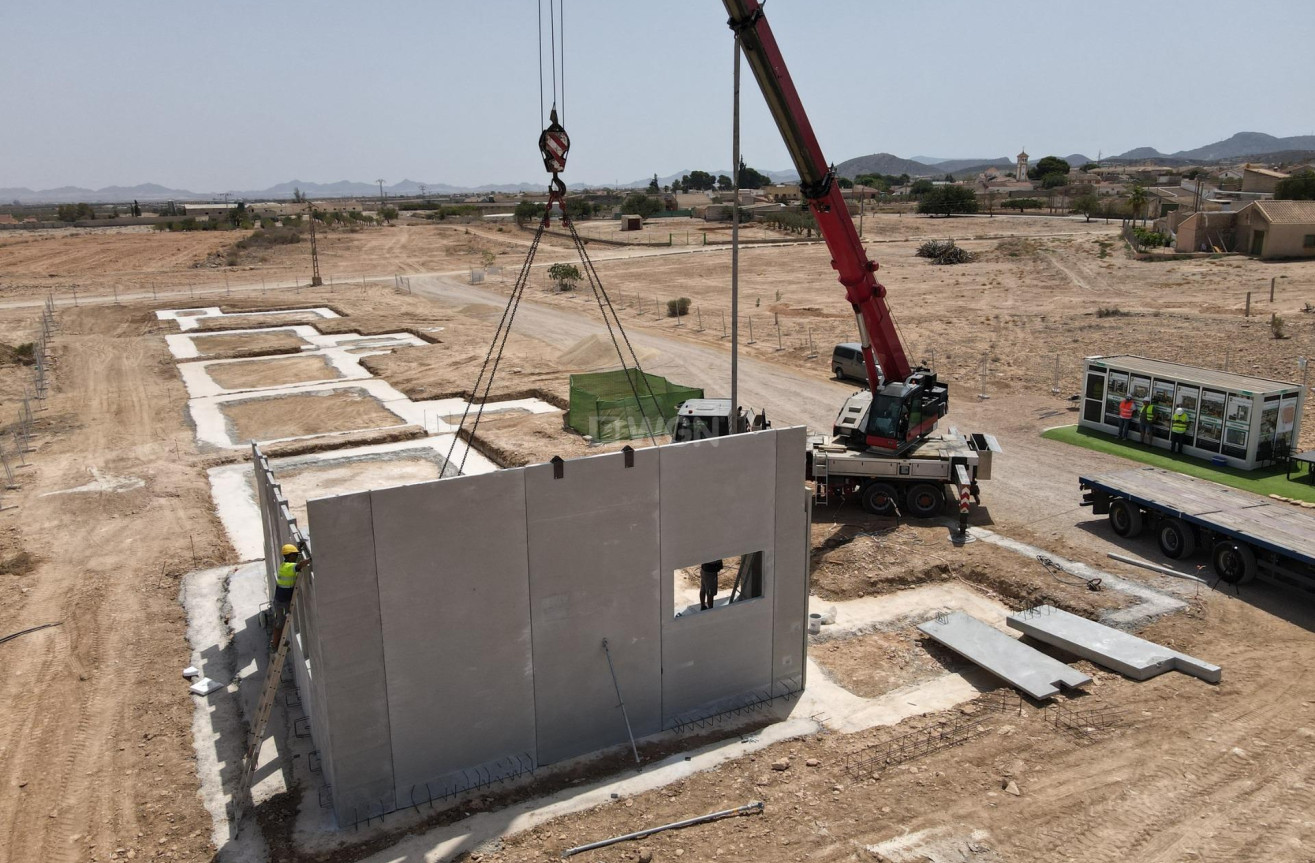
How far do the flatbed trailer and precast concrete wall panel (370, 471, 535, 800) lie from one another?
12174 mm

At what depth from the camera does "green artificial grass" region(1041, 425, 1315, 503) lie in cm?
2014

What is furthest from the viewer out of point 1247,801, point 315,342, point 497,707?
point 315,342

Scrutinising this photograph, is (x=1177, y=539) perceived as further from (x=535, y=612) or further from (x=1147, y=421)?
(x=535, y=612)

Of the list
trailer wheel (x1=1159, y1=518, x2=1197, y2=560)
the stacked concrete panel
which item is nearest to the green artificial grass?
trailer wheel (x1=1159, y1=518, x2=1197, y2=560)

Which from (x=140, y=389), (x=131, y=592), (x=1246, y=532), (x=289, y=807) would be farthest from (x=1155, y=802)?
(x=140, y=389)

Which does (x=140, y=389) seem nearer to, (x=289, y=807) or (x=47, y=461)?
(x=47, y=461)

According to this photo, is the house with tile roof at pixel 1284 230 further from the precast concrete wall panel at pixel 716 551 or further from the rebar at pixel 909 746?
the precast concrete wall panel at pixel 716 551

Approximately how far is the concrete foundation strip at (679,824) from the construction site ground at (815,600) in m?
0.11

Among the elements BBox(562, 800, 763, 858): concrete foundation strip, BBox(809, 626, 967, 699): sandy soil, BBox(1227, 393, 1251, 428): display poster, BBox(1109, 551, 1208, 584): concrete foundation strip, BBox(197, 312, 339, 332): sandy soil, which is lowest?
BBox(809, 626, 967, 699): sandy soil

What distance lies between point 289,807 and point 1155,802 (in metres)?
9.61

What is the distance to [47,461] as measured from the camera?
24625 millimetres

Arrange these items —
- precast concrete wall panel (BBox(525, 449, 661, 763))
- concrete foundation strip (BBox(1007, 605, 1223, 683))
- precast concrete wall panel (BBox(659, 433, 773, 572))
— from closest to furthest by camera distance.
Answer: precast concrete wall panel (BBox(525, 449, 661, 763)) < precast concrete wall panel (BBox(659, 433, 773, 572)) < concrete foundation strip (BBox(1007, 605, 1223, 683))

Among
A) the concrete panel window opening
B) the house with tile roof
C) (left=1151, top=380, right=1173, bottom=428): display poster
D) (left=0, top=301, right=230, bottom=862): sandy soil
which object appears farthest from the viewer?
the house with tile roof

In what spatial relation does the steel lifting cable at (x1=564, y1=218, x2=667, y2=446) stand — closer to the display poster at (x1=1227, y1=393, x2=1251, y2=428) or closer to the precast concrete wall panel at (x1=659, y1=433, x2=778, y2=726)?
the precast concrete wall panel at (x1=659, y1=433, x2=778, y2=726)
